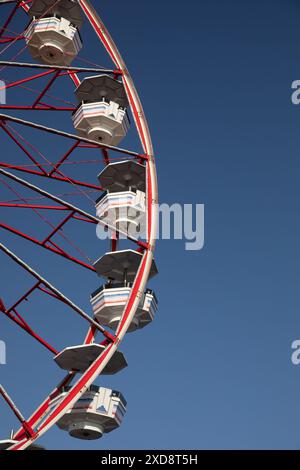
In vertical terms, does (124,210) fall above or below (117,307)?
above

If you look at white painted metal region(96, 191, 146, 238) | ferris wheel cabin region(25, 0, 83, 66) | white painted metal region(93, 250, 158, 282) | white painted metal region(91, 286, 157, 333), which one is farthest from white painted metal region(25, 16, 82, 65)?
white painted metal region(91, 286, 157, 333)

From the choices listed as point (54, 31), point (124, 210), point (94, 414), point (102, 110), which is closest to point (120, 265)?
point (124, 210)

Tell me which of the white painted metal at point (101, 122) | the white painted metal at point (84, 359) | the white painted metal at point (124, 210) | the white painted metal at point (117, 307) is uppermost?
the white painted metal at point (101, 122)

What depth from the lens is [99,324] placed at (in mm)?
22141

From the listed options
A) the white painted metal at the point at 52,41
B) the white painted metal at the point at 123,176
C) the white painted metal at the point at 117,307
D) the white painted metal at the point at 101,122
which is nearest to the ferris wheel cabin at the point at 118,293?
the white painted metal at the point at 117,307

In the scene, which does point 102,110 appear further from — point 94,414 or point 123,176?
point 94,414

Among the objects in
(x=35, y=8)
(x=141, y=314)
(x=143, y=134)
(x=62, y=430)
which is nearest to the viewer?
(x=62, y=430)

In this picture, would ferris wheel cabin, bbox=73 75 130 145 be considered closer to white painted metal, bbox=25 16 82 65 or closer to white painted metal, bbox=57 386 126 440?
white painted metal, bbox=25 16 82 65

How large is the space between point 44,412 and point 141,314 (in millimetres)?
3263

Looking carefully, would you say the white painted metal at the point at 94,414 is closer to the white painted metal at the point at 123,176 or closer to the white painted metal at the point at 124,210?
the white painted metal at the point at 124,210

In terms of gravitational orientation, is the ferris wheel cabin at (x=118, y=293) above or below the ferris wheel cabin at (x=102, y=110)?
below

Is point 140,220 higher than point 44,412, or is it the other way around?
point 140,220
